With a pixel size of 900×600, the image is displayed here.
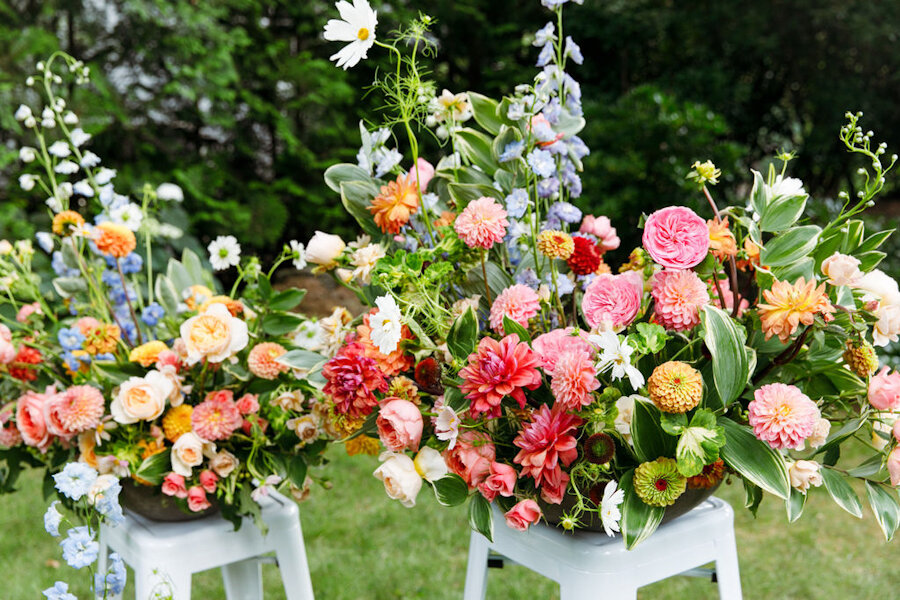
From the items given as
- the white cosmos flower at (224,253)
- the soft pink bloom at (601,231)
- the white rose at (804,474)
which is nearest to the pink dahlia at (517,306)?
the soft pink bloom at (601,231)

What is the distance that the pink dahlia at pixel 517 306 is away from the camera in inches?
35.9

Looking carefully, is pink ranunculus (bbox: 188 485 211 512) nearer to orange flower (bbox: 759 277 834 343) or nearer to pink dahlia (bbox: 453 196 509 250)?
pink dahlia (bbox: 453 196 509 250)

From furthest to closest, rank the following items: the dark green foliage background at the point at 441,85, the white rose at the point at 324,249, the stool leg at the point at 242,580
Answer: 1. the dark green foliage background at the point at 441,85
2. the stool leg at the point at 242,580
3. the white rose at the point at 324,249

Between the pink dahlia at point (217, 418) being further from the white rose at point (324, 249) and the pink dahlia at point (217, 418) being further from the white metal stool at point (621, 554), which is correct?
the white metal stool at point (621, 554)

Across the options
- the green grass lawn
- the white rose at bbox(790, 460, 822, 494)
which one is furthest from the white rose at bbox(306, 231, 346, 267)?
the green grass lawn

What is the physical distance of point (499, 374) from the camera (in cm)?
83

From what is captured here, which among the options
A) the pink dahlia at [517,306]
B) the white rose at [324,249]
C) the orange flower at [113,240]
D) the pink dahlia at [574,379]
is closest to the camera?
the pink dahlia at [574,379]

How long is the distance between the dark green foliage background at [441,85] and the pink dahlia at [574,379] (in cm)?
275

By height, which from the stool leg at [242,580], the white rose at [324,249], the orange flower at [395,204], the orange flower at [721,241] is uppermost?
the orange flower at [395,204]

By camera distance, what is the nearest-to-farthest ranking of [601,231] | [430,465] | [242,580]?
1. [430,465]
2. [601,231]
3. [242,580]

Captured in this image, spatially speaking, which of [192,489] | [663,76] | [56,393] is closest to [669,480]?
[192,489]

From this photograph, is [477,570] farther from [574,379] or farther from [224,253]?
[224,253]

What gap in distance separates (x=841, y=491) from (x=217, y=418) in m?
0.79

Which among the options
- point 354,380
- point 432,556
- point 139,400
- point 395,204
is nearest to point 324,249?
point 395,204
